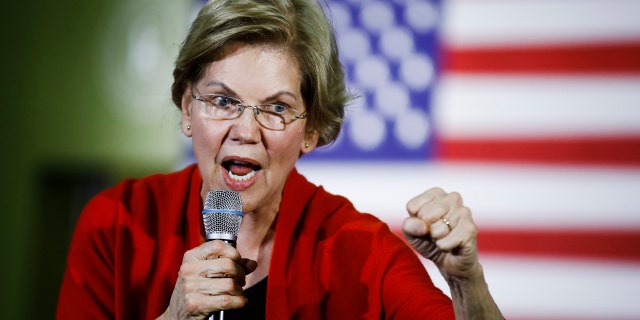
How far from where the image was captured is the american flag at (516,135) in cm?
270

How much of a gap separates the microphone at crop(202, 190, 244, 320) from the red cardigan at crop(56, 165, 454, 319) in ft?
1.29

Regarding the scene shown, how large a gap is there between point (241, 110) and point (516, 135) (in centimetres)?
173

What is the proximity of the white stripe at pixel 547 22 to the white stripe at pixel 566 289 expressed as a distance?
90 cm

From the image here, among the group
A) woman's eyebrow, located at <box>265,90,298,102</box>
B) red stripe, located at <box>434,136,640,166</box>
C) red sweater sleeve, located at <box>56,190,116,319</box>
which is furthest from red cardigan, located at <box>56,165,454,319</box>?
red stripe, located at <box>434,136,640,166</box>

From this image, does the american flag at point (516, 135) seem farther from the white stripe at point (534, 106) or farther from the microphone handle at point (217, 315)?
the microphone handle at point (217, 315)

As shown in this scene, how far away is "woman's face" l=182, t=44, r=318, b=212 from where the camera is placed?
1345mm

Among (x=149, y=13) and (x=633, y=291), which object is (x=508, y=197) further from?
(x=149, y=13)

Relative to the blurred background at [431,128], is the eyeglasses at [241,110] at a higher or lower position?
lower

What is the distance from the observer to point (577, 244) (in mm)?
2699

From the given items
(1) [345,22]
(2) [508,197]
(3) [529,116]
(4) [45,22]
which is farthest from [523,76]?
(4) [45,22]

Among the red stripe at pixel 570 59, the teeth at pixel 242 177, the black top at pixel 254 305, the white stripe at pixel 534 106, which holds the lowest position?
the black top at pixel 254 305

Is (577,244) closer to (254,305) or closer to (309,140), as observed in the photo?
(309,140)

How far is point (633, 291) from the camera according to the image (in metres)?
2.66

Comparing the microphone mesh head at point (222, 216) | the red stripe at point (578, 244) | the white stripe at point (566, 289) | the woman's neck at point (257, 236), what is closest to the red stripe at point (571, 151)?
the red stripe at point (578, 244)
